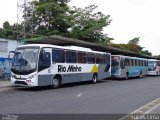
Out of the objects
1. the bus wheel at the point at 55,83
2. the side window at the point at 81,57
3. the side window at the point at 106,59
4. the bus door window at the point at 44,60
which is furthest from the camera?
the side window at the point at 106,59

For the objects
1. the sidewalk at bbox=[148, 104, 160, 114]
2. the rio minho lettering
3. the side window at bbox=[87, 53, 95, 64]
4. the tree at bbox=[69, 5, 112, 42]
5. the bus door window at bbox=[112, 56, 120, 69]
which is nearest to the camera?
the sidewalk at bbox=[148, 104, 160, 114]

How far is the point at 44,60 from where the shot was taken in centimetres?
1992

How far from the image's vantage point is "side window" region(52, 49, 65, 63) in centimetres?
2095

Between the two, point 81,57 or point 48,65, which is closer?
point 48,65

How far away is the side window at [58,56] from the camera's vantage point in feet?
68.7

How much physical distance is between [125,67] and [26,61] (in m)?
17.6

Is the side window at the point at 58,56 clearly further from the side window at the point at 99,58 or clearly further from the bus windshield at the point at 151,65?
the bus windshield at the point at 151,65

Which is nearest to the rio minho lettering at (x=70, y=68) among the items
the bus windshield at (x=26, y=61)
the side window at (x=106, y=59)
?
the bus windshield at (x=26, y=61)

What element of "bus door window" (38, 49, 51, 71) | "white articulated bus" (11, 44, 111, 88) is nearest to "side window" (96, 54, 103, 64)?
"white articulated bus" (11, 44, 111, 88)

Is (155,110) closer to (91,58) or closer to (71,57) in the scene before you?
(71,57)

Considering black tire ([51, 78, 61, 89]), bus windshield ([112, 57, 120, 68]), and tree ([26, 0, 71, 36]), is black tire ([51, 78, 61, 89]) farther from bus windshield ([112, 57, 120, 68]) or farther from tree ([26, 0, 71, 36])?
tree ([26, 0, 71, 36])

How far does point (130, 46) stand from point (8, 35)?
139 ft

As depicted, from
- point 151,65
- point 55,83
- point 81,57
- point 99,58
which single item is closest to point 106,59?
point 99,58

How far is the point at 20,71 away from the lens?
63.9 ft
